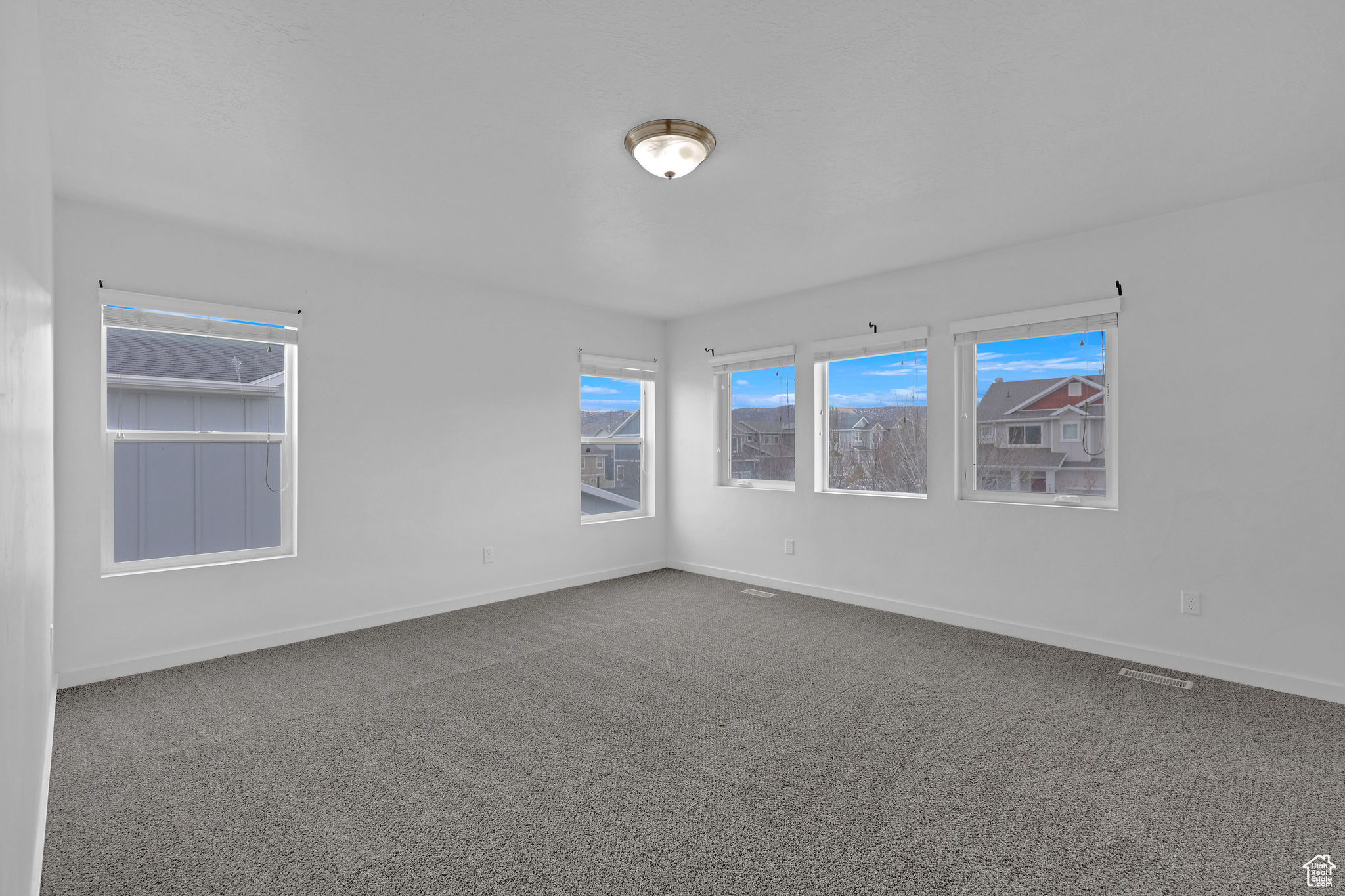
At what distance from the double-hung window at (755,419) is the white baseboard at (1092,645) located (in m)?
0.91

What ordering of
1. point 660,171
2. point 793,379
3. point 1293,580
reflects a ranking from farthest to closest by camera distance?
point 793,379 < point 1293,580 < point 660,171

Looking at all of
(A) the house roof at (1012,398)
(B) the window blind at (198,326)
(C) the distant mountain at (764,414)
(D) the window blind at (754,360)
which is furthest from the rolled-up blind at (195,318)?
(A) the house roof at (1012,398)

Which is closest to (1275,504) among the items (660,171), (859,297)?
(859,297)

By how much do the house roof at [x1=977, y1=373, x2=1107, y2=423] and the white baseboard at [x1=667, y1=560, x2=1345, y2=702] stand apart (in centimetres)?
131

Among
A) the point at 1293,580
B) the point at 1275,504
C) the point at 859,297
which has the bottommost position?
the point at 1293,580

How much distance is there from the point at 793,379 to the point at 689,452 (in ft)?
4.23

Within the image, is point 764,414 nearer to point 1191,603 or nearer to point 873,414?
point 873,414

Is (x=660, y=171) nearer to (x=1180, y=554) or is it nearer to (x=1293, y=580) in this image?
(x=1180, y=554)

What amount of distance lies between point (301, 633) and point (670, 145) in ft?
11.9

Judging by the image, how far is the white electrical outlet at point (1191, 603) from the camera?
11.5ft

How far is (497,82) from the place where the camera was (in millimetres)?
2262

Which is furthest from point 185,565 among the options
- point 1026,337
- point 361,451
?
point 1026,337

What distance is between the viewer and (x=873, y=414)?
4.97 meters

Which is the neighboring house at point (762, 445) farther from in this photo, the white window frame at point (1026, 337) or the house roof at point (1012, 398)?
the house roof at point (1012, 398)
